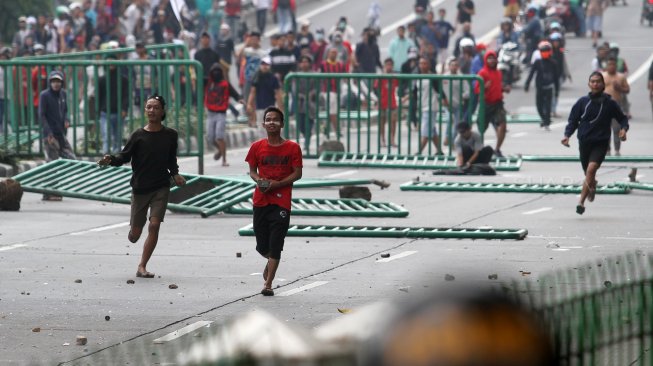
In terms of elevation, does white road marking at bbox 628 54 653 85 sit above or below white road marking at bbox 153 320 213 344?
above

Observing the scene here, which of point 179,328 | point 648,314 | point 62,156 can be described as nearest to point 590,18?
point 62,156

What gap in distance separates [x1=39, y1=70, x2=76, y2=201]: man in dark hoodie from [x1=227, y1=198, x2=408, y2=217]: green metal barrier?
3771mm

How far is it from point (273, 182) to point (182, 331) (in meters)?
2.31

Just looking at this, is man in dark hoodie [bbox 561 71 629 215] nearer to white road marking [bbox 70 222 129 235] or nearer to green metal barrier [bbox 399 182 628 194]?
green metal barrier [bbox 399 182 628 194]

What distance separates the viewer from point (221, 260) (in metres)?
12.1

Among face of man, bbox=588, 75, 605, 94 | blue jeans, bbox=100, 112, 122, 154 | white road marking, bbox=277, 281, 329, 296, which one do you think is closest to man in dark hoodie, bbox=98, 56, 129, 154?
blue jeans, bbox=100, 112, 122, 154

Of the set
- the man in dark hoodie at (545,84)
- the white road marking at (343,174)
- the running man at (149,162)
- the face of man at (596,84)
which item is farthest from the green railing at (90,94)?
the man in dark hoodie at (545,84)

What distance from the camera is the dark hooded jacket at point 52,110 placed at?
18.9 metres

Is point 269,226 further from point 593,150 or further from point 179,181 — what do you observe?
point 593,150

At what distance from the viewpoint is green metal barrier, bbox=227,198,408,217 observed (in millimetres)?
15578

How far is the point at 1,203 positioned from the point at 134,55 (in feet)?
33.7

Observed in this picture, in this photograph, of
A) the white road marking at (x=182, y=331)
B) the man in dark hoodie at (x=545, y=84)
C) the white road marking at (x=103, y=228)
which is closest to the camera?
the white road marking at (x=182, y=331)

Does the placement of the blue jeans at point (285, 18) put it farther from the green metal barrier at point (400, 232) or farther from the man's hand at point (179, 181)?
the man's hand at point (179, 181)

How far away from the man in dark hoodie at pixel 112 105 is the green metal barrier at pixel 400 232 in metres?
6.43
